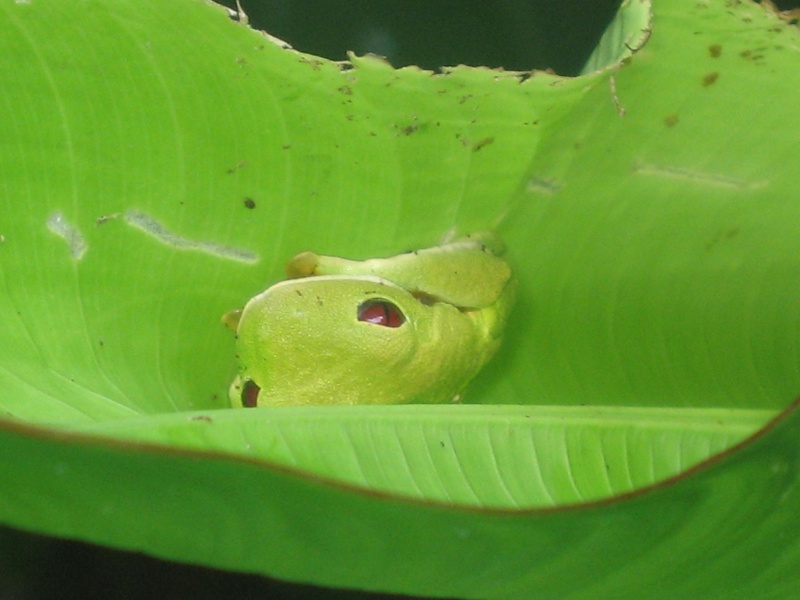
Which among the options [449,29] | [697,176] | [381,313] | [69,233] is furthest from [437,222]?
[449,29]

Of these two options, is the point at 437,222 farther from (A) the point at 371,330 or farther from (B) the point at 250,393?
(B) the point at 250,393

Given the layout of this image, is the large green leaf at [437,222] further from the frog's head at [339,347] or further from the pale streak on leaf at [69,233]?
the frog's head at [339,347]

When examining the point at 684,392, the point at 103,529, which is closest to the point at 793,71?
the point at 684,392

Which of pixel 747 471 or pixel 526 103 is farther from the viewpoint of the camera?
pixel 526 103

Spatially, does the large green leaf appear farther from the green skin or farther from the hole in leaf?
the hole in leaf

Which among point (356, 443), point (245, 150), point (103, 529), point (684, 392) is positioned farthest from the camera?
point (245, 150)

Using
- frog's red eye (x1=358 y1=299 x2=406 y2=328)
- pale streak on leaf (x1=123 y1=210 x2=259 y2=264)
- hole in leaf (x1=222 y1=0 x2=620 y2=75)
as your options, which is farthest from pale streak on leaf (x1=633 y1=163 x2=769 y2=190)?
hole in leaf (x1=222 y1=0 x2=620 y2=75)

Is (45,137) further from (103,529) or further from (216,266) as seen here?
(103,529)
